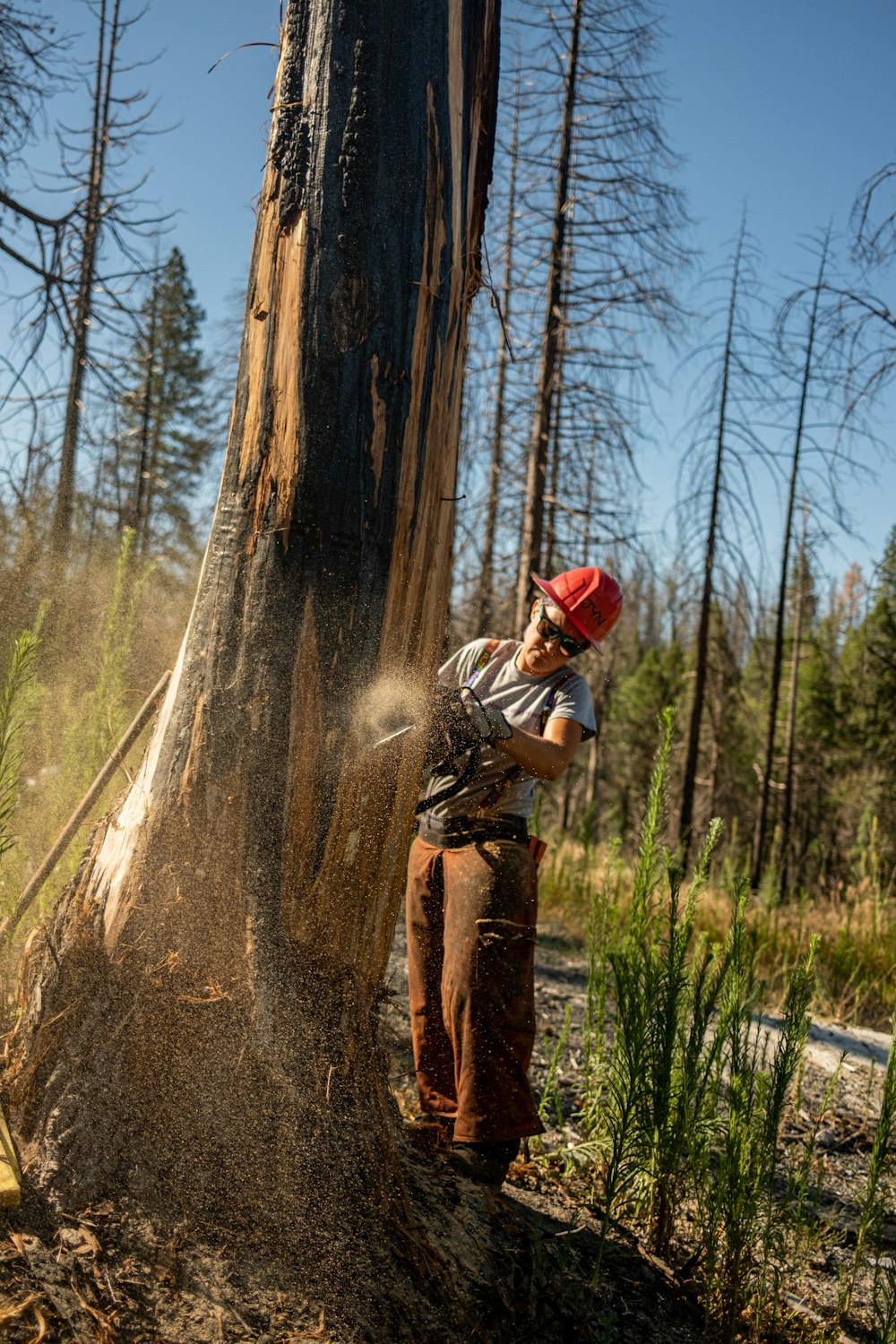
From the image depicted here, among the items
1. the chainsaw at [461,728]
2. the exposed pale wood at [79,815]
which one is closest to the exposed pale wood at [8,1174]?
the exposed pale wood at [79,815]

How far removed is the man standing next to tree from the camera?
2523mm

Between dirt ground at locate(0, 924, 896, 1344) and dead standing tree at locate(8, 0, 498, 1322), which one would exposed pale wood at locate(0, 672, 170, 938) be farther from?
dirt ground at locate(0, 924, 896, 1344)

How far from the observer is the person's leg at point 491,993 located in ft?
8.22

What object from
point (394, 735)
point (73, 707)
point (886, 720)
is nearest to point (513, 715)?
point (394, 735)

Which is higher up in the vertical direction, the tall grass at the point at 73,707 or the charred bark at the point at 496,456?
the charred bark at the point at 496,456

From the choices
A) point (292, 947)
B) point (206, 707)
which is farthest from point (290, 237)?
point (292, 947)

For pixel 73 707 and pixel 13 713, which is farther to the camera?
pixel 73 707

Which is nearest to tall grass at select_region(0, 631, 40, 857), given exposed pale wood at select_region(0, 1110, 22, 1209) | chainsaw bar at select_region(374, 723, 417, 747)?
exposed pale wood at select_region(0, 1110, 22, 1209)

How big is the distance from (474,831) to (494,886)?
24 centimetres

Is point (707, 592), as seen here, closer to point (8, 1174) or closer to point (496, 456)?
point (496, 456)

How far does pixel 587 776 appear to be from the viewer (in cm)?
2666

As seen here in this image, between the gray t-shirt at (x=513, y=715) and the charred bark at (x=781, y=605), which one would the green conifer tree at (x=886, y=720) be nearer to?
the charred bark at (x=781, y=605)

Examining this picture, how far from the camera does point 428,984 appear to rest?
2.88m

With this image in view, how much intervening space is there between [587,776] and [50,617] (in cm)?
2348
